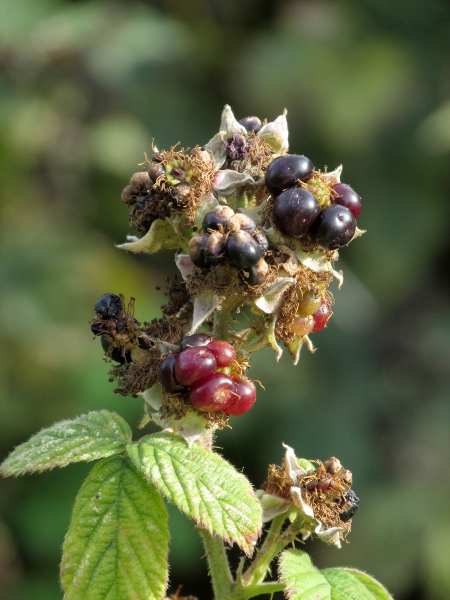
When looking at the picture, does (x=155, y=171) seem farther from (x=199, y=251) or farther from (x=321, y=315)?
(x=321, y=315)

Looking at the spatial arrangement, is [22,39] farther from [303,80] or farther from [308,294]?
[308,294]

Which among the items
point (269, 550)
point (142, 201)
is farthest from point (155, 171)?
point (269, 550)

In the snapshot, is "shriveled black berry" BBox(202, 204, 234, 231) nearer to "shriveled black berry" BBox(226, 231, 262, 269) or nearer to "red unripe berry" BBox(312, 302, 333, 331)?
"shriveled black berry" BBox(226, 231, 262, 269)

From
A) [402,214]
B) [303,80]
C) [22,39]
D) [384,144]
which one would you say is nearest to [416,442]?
[402,214]

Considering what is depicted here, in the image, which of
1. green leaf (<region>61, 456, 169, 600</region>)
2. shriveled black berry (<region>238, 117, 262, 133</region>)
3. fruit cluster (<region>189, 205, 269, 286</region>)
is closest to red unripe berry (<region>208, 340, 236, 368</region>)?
fruit cluster (<region>189, 205, 269, 286</region>)

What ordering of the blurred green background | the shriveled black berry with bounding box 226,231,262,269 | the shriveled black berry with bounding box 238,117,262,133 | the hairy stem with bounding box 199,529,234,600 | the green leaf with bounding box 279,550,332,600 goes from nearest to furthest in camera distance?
the shriveled black berry with bounding box 226,231,262,269, the green leaf with bounding box 279,550,332,600, the hairy stem with bounding box 199,529,234,600, the shriveled black berry with bounding box 238,117,262,133, the blurred green background
